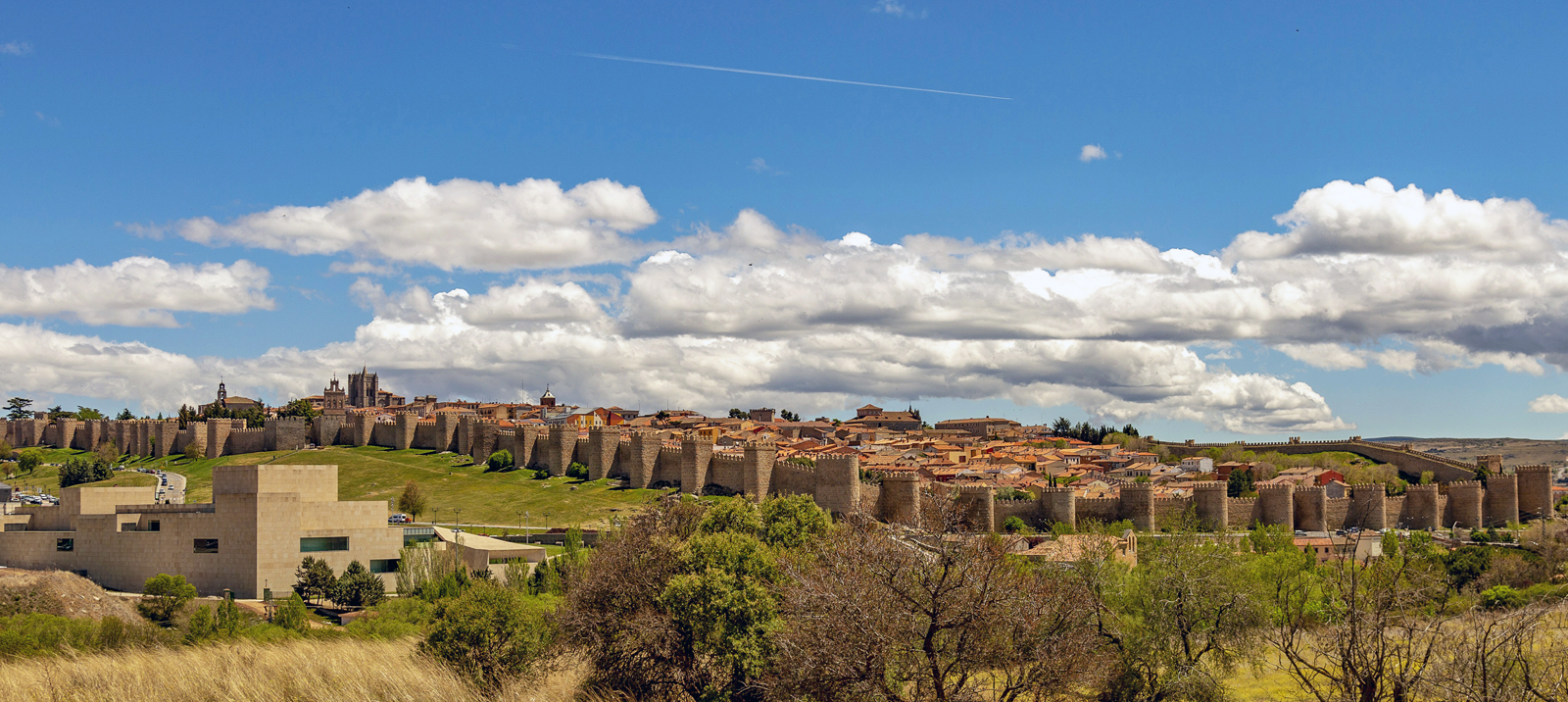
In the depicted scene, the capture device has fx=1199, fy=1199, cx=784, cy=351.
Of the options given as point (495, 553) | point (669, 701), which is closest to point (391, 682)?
point (669, 701)

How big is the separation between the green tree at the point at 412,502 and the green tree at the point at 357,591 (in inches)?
677

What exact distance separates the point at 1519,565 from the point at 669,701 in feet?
133

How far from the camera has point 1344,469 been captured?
234 feet

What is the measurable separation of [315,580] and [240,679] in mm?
28142

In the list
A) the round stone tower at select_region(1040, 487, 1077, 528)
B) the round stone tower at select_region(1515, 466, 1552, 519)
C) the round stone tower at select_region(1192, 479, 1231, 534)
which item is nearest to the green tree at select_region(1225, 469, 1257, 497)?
the round stone tower at select_region(1192, 479, 1231, 534)

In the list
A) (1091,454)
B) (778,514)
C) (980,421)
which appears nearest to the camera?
(778,514)

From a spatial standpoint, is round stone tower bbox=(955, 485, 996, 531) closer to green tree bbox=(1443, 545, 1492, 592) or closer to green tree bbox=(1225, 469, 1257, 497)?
green tree bbox=(1225, 469, 1257, 497)

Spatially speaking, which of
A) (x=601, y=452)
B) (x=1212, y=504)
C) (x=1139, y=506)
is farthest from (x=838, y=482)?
(x=1212, y=504)

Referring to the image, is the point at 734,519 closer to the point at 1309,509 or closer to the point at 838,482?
the point at 838,482

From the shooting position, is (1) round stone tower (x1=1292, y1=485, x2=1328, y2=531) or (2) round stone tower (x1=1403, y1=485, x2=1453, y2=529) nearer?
(1) round stone tower (x1=1292, y1=485, x2=1328, y2=531)

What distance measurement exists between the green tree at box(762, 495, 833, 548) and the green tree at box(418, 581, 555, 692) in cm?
1011

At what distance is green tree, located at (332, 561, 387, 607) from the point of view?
3962 cm

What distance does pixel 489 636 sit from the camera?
73.1 feet

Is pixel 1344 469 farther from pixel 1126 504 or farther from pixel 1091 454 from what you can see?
pixel 1126 504
